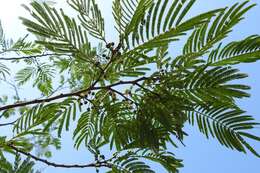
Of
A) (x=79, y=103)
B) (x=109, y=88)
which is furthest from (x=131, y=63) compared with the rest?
(x=79, y=103)

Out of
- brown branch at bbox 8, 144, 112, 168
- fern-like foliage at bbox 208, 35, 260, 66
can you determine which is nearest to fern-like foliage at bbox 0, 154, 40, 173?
brown branch at bbox 8, 144, 112, 168

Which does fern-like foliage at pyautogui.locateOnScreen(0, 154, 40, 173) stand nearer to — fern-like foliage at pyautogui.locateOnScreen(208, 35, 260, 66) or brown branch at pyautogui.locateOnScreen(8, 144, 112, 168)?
brown branch at pyautogui.locateOnScreen(8, 144, 112, 168)

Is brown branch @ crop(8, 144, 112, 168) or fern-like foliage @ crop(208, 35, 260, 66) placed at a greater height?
fern-like foliage @ crop(208, 35, 260, 66)

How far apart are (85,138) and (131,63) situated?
85 cm

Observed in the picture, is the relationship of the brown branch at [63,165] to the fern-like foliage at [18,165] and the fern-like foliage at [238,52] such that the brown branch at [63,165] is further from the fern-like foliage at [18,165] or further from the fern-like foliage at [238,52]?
the fern-like foliage at [238,52]

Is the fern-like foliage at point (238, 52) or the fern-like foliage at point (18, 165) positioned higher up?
the fern-like foliage at point (238, 52)

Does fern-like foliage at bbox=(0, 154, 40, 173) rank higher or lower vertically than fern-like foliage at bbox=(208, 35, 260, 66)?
lower

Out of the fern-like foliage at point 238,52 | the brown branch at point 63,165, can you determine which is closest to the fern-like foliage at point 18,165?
the brown branch at point 63,165

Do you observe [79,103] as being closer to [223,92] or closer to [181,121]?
[181,121]

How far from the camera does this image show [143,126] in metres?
3.07

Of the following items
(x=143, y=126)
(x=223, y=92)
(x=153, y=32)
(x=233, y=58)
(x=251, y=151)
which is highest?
(x=153, y=32)

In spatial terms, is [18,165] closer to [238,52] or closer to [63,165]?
[63,165]

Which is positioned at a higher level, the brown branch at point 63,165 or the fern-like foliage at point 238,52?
the fern-like foliage at point 238,52

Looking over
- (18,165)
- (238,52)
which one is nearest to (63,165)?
(18,165)
